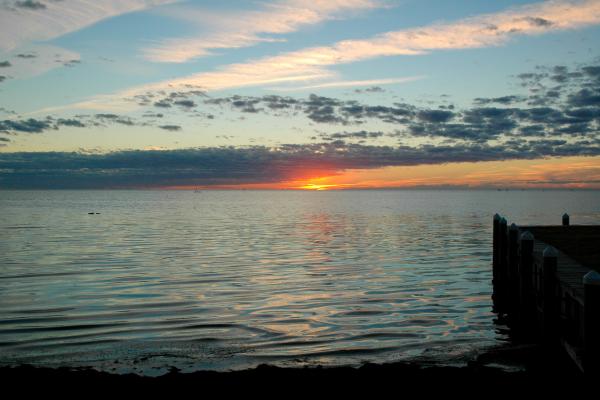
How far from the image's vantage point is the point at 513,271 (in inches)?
787

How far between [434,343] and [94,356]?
8.70 meters

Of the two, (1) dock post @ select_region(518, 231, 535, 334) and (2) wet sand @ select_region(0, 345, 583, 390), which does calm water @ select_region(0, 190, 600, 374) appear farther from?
(2) wet sand @ select_region(0, 345, 583, 390)

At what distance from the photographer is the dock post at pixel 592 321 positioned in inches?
376

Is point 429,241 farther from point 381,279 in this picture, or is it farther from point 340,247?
point 381,279

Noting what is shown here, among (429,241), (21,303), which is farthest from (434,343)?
(429,241)

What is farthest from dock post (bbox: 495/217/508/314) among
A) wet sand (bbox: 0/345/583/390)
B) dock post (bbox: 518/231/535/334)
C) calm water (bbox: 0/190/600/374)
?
wet sand (bbox: 0/345/583/390)

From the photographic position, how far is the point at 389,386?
33.9ft

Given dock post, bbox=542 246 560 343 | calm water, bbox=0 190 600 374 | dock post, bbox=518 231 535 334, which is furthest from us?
dock post, bbox=518 231 535 334

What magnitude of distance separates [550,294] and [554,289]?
0.49 feet

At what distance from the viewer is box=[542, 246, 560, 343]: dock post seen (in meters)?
12.9

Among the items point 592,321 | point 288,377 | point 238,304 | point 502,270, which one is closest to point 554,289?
point 592,321

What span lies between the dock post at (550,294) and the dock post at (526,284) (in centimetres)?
354

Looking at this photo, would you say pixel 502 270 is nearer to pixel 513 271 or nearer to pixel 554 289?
pixel 513 271

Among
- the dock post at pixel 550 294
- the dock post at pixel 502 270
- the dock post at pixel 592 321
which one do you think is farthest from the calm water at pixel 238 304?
the dock post at pixel 592 321
